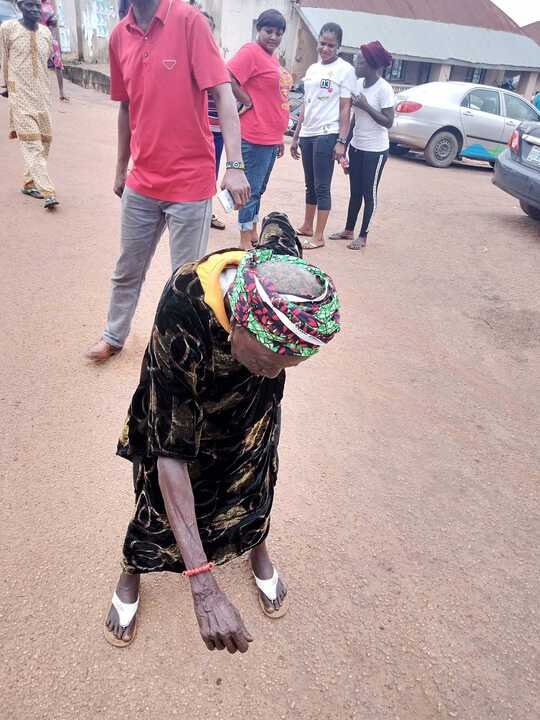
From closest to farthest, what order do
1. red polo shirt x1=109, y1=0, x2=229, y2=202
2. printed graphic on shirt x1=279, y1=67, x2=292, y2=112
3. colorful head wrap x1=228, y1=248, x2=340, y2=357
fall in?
colorful head wrap x1=228, y1=248, x2=340, y2=357
red polo shirt x1=109, y1=0, x2=229, y2=202
printed graphic on shirt x1=279, y1=67, x2=292, y2=112

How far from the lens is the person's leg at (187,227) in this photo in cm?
276

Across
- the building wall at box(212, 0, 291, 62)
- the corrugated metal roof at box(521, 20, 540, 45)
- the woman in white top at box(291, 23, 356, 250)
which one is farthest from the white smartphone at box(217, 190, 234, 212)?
the corrugated metal roof at box(521, 20, 540, 45)

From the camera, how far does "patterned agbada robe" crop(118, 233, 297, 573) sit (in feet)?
4.32

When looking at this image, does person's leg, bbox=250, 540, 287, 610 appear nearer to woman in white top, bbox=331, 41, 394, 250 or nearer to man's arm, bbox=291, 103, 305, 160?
woman in white top, bbox=331, 41, 394, 250

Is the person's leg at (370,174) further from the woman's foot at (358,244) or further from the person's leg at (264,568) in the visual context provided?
the person's leg at (264,568)

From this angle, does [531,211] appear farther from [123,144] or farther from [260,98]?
[123,144]

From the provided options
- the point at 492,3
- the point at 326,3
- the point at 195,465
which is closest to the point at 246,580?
the point at 195,465

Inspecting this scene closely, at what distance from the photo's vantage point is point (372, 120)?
5039mm

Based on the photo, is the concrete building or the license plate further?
the concrete building

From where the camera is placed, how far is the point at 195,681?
1737mm

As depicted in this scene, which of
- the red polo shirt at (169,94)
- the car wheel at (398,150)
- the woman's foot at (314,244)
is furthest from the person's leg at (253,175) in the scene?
the car wheel at (398,150)

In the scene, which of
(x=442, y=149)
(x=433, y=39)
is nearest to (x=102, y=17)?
(x=433, y=39)

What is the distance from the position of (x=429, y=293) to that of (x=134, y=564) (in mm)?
3798

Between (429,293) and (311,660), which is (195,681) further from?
(429,293)
